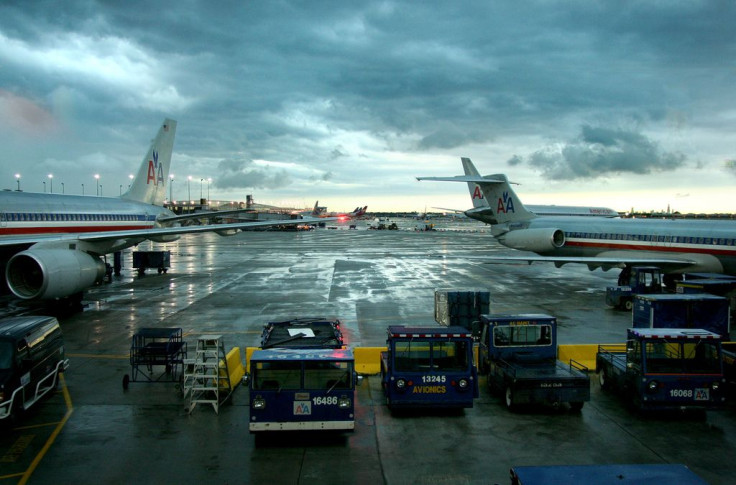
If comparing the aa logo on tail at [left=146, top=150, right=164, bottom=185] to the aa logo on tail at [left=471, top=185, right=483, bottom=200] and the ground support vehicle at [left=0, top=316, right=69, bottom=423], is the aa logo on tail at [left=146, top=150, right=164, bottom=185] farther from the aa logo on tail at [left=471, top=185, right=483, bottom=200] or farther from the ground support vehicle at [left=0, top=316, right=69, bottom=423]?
the ground support vehicle at [left=0, top=316, right=69, bottom=423]

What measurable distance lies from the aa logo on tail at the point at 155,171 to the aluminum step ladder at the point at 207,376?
Result: 32.5 metres

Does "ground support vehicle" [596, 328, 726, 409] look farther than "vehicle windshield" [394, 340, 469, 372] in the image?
No

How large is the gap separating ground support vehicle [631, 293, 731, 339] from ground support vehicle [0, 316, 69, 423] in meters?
17.0

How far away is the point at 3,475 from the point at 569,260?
94.5 feet

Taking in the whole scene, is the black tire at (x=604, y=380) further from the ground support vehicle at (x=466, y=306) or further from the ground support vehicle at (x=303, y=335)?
the ground support vehicle at (x=303, y=335)

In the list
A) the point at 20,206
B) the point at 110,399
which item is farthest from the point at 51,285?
the point at 110,399

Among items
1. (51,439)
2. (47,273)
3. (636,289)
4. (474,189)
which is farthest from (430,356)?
(474,189)

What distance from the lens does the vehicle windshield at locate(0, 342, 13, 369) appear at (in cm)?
1128

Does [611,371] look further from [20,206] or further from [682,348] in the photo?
[20,206]

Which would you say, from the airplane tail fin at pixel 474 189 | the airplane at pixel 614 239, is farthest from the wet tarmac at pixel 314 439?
the airplane tail fin at pixel 474 189

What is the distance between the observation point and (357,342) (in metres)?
18.7

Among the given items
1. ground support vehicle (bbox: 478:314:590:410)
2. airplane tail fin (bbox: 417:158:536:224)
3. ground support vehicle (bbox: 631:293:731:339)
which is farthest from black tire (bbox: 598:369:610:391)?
airplane tail fin (bbox: 417:158:536:224)

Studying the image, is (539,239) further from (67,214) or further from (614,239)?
(67,214)

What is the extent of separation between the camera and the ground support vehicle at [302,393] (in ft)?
33.9
